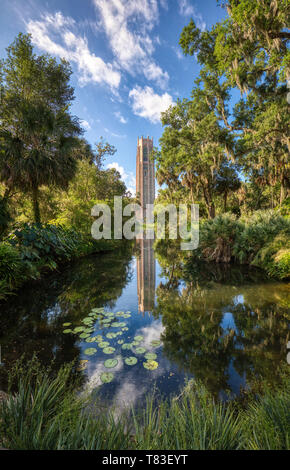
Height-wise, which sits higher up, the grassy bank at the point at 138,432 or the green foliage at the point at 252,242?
the green foliage at the point at 252,242

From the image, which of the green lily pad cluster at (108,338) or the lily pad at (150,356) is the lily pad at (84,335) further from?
the lily pad at (150,356)

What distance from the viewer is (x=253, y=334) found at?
11.0ft

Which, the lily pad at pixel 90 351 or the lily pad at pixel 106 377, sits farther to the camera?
the lily pad at pixel 90 351

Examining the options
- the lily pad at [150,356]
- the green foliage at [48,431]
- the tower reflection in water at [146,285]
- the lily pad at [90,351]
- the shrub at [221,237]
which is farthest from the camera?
the shrub at [221,237]

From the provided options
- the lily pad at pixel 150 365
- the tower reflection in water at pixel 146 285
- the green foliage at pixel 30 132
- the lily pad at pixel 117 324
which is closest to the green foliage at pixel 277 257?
the tower reflection in water at pixel 146 285

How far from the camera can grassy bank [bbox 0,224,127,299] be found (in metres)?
5.01

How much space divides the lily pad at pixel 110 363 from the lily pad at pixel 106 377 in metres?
0.12

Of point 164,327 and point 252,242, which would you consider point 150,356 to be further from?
point 252,242

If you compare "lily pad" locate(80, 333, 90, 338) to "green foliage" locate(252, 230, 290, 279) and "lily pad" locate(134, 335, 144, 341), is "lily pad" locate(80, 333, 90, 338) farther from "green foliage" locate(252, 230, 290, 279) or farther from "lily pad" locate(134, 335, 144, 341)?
"green foliage" locate(252, 230, 290, 279)

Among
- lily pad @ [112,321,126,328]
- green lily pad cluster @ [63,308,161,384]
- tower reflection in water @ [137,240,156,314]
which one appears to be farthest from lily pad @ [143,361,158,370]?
tower reflection in water @ [137,240,156,314]

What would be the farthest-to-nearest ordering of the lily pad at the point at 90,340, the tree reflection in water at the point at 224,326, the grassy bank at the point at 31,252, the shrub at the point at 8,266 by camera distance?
the grassy bank at the point at 31,252 → the shrub at the point at 8,266 → the lily pad at the point at 90,340 → the tree reflection in water at the point at 224,326

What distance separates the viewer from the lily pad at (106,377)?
7.65 feet

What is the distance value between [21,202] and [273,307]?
40.9 feet

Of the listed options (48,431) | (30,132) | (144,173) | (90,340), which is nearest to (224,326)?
(90,340)
